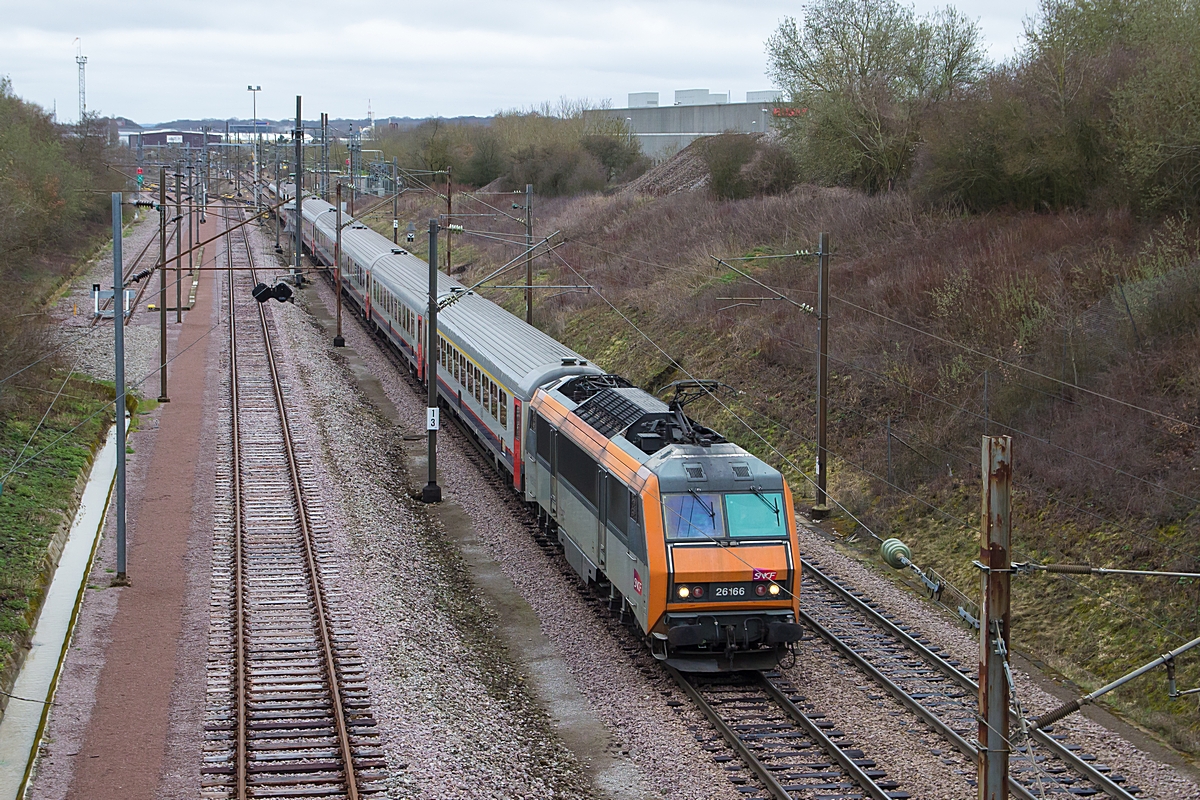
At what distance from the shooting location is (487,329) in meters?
27.1

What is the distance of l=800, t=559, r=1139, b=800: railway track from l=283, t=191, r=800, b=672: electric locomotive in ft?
4.98

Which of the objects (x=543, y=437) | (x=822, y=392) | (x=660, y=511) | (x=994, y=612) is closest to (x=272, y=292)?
(x=543, y=437)

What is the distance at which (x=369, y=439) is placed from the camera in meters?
28.1

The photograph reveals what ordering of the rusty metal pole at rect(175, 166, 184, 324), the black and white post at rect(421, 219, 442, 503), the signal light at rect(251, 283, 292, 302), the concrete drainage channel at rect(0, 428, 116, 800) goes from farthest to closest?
the signal light at rect(251, 283, 292, 302) < the rusty metal pole at rect(175, 166, 184, 324) < the black and white post at rect(421, 219, 442, 503) < the concrete drainage channel at rect(0, 428, 116, 800)

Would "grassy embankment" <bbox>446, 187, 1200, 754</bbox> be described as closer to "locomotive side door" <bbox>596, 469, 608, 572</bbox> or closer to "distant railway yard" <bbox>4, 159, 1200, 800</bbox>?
"distant railway yard" <bbox>4, 159, 1200, 800</bbox>

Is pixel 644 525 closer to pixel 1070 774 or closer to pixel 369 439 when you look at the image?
pixel 1070 774

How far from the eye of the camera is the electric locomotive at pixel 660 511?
46.9 ft

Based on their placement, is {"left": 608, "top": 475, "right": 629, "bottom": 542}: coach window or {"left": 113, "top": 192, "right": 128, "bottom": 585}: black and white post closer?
{"left": 608, "top": 475, "right": 629, "bottom": 542}: coach window

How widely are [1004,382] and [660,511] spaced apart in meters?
10.3

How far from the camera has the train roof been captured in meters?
21.5

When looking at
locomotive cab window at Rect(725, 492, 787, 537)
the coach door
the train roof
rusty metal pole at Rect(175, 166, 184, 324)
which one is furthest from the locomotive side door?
rusty metal pole at Rect(175, 166, 184, 324)

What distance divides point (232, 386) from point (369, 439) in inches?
285

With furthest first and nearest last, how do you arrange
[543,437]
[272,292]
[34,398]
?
[272,292] < [34,398] < [543,437]

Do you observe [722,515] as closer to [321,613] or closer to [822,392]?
[321,613]
